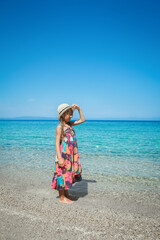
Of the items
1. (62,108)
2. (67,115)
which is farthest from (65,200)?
(62,108)

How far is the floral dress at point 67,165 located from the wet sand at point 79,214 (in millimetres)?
528

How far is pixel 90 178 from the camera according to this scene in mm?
6695

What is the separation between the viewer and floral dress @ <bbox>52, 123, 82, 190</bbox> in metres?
4.12

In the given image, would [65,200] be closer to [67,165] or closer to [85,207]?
[85,207]

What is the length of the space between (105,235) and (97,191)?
95.1 inches

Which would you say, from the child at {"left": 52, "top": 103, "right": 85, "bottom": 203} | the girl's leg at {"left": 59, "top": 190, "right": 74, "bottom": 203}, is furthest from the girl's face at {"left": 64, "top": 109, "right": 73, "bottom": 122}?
the girl's leg at {"left": 59, "top": 190, "right": 74, "bottom": 203}

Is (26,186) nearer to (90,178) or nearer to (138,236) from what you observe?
(90,178)

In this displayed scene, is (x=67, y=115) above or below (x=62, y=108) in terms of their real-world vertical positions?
below

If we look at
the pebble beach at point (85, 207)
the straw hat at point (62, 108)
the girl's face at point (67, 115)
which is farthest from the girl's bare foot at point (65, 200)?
the straw hat at point (62, 108)

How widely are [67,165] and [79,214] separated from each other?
1.02 m

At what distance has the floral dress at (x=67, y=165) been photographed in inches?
162

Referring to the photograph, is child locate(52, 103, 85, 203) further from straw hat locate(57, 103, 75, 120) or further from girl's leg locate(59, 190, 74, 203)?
girl's leg locate(59, 190, 74, 203)

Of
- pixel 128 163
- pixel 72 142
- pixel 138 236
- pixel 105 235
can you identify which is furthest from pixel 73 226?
pixel 128 163

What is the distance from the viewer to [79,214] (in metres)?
3.74
